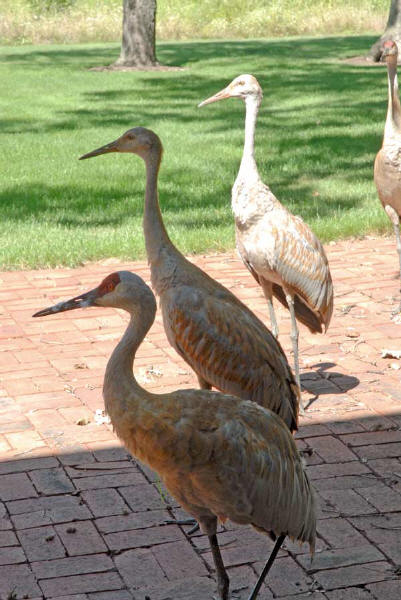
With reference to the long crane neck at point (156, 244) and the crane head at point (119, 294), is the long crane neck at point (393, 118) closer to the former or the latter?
the long crane neck at point (156, 244)

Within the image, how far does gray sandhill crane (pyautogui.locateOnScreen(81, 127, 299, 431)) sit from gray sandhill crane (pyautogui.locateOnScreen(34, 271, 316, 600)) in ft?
3.27

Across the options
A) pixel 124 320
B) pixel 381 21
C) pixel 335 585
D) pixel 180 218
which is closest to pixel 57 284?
pixel 124 320

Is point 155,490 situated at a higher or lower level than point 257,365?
lower

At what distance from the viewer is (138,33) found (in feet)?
77.9

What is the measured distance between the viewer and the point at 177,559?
459 cm

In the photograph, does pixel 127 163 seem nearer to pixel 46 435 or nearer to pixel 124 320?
pixel 124 320

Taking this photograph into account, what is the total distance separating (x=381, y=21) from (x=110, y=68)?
579 inches

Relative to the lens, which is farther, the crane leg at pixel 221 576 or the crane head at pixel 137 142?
the crane head at pixel 137 142

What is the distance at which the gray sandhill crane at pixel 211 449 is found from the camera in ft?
12.8

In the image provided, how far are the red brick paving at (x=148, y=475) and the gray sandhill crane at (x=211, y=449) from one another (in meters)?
0.45

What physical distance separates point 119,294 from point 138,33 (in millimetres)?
20535

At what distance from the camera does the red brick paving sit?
4.41 metres

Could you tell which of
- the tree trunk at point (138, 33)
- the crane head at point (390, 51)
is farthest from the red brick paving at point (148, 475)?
the tree trunk at point (138, 33)

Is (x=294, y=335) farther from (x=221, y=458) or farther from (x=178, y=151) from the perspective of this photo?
(x=178, y=151)
